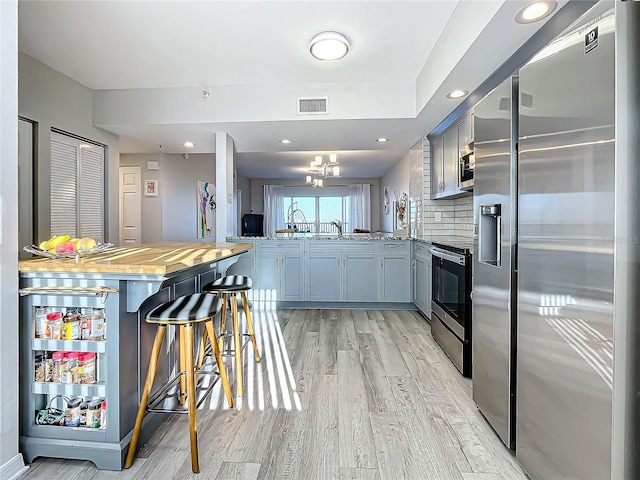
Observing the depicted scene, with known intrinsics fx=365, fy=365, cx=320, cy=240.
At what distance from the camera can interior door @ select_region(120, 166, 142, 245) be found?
6129mm

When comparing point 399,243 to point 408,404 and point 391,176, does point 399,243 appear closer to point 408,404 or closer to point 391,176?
point 408,404

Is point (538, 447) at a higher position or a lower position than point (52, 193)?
lower

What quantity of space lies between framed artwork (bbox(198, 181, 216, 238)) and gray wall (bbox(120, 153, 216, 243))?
0.12 m

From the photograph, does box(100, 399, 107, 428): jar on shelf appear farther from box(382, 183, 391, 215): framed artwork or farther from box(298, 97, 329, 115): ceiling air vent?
box(382, 183, 391, 215): framed artwork

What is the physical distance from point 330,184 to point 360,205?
1069 millimetres

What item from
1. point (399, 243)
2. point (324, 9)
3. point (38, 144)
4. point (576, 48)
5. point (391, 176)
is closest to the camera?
point (576, 48)

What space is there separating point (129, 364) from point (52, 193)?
2.73 m

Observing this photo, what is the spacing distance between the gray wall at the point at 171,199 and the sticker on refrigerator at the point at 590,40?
6.09 m

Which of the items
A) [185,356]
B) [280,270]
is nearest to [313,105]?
[280,270]

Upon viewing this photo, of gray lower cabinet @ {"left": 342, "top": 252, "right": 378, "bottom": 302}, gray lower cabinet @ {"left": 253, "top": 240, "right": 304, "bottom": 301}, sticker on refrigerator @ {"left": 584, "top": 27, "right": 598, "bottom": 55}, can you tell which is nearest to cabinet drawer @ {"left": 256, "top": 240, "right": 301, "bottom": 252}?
gray lower cabinet @ {"left": 253, "top": 240, "right": 304, "bottom": 301}

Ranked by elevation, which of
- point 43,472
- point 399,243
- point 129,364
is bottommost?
point 43,472

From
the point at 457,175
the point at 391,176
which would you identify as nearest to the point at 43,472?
the point at 457,175

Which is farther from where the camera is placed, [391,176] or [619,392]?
[391,176]

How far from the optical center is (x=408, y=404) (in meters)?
2.22
